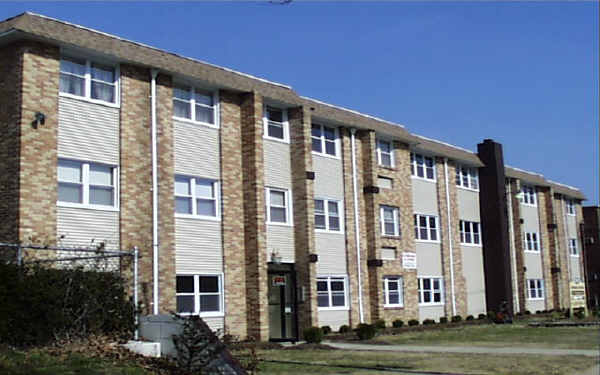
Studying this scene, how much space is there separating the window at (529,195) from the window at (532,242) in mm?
2101

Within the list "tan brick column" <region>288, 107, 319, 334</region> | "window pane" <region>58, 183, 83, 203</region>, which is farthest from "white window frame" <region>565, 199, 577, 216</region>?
"window pane" <region>58, 183, 83, 203</region>

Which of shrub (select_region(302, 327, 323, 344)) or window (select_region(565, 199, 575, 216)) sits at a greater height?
window (select_region(565, 199, 575, 216))

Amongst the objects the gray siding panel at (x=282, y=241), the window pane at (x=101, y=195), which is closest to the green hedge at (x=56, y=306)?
the window pane at (x=101, y=195)

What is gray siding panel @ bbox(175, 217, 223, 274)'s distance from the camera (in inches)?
917

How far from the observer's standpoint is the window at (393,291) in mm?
32594

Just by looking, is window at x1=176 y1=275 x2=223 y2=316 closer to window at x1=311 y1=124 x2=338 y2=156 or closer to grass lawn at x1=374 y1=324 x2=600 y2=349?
grass lawn at x1=374 y1=324 x2=600 y2=349

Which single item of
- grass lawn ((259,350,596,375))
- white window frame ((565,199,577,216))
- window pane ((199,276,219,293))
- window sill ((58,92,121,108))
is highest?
white window frame ((565,199,577,216))

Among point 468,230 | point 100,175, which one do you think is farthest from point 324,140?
point 468,230

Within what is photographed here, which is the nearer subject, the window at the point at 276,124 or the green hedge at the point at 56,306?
the green hedge at the point at 56,306

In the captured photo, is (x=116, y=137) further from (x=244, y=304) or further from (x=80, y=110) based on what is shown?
(x=244, y=304)

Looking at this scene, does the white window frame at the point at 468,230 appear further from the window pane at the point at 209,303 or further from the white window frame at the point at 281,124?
the window pane at the point at 209,303

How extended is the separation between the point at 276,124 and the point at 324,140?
Answer: 3.18 metres

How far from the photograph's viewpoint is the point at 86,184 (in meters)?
20.8

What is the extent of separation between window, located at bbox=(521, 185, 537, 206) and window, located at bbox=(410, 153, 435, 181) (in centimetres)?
1173
